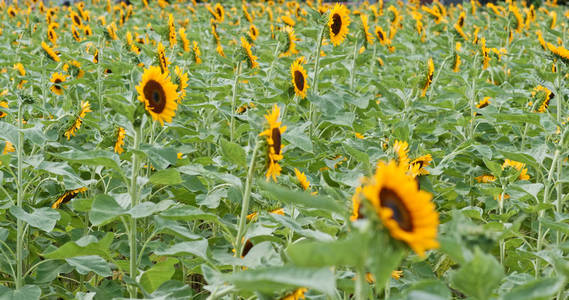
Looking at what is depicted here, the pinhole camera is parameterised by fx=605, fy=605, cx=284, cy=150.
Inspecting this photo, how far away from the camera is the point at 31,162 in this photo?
75.3 inches

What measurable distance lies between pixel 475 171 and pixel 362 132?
1.71 feet

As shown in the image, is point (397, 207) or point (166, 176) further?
point (166, 176)

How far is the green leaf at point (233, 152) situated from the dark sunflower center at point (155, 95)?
32 centimetres

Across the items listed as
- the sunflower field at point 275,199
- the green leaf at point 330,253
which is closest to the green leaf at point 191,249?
the sunflower field at point 275,199

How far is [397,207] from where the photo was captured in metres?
0.82

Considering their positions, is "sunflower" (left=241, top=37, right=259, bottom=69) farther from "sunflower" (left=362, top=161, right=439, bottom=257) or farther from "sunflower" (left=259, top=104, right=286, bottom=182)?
"sunflower" (left=362, top=161, right=439, bottom=257)

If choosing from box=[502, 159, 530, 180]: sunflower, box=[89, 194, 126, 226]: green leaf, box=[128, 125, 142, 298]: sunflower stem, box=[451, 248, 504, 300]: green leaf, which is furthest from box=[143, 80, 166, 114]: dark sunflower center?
box=[502, 159, 530, 180]: sunflower

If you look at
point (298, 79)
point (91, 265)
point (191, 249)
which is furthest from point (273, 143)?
point (298, 79)

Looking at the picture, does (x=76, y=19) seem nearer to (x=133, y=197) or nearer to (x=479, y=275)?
(x=133, y=197)

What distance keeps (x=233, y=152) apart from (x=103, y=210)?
1.16 ft

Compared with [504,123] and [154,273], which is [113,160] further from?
[504,123]

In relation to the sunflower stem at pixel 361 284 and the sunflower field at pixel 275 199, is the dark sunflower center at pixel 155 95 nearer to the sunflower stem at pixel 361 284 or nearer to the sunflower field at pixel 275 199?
the sunflower field at pixel 275 199

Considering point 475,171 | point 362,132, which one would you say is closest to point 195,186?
point 362,132

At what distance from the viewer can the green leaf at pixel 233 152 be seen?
1.32m
